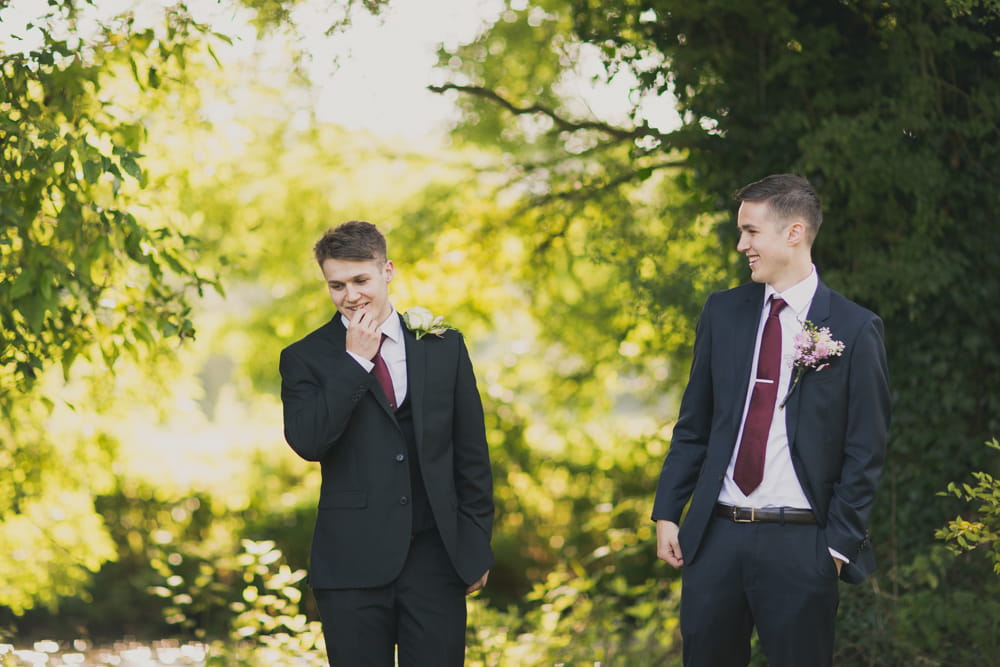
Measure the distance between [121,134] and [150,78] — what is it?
1.19 ft

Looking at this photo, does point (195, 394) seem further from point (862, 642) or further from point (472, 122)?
point (862, 642)

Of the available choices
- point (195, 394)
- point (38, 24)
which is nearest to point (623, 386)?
point (195, 394)

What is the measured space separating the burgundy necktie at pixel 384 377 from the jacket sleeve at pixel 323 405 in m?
0.11

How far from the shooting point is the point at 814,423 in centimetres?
324

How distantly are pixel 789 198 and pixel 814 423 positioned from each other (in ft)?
2.27

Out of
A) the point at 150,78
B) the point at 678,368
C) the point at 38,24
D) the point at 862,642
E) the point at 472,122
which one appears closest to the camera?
the point at 38,24

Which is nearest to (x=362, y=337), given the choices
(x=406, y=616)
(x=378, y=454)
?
(x=378, y=454)

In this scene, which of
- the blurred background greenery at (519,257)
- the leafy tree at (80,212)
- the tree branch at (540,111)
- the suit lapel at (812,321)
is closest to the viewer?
the suit lapel at (812,321)

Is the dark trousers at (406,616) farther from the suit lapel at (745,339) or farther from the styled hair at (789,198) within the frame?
the styled hair at (789,198)

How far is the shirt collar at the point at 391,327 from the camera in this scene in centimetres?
345

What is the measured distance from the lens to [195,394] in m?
8.08

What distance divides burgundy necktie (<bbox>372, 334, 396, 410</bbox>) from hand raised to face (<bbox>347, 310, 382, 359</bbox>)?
0.21 feet

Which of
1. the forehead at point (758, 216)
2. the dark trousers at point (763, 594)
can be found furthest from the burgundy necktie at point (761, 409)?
the forehead at point (758, 216)

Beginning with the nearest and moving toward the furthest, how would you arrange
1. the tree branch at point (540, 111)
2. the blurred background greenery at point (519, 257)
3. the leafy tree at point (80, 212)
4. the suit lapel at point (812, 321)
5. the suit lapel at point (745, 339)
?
the suit lapel at point (812, 321) < the suit lapel at point (745, 339) < the leafy tree at point (80, 212) < the blurred background greenery at point (519, 257) < the tree branch at point (540, 111)
